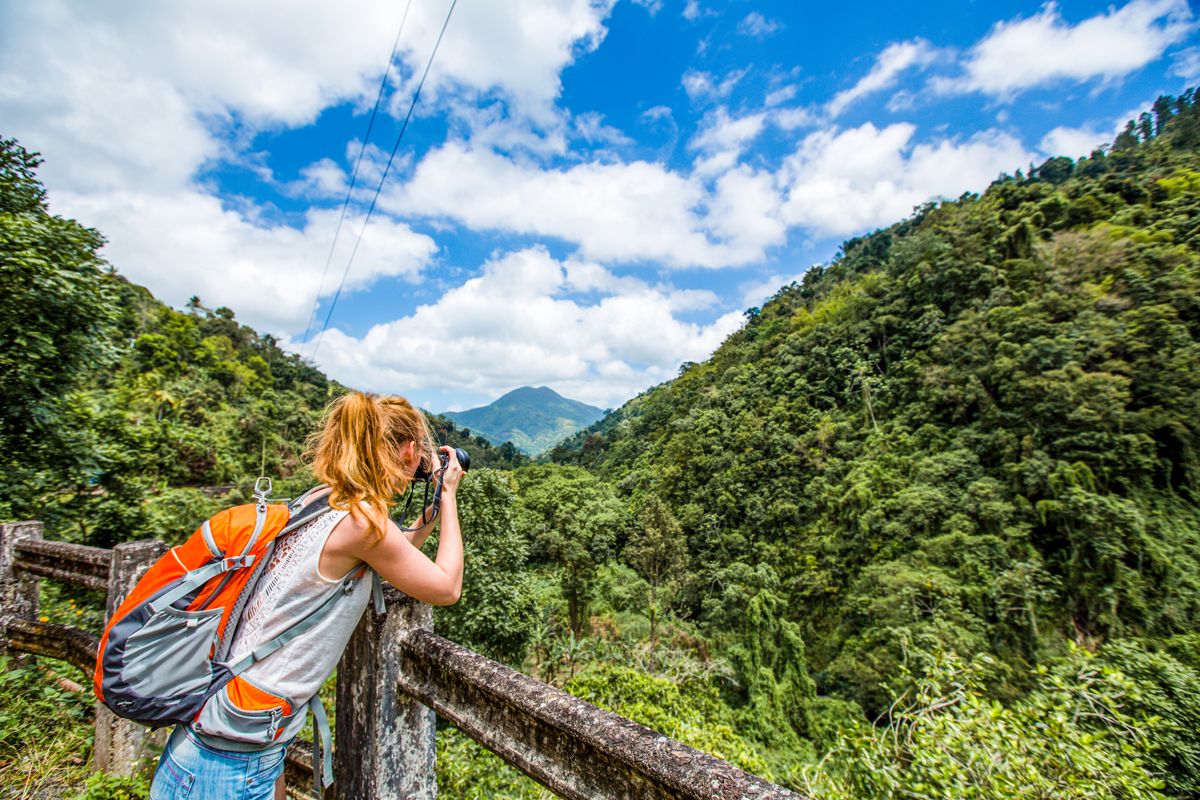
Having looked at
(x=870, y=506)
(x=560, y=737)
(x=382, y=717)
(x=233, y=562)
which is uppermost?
(x=233, y=562)

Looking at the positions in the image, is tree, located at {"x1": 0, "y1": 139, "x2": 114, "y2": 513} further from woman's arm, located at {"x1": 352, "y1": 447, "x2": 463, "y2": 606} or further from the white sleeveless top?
woman's arm, located at {"x1": 352, "y1": 447, "x2": 463, "y2": 606}

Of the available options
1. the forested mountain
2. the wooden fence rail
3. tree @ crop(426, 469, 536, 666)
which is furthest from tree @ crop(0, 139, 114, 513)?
tree @ crop(426, 469, 536, 666)

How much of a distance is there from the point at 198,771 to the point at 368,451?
2.66 ft

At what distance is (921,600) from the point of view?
16.2 m

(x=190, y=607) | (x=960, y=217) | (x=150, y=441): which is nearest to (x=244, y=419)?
(x=150, y=441)

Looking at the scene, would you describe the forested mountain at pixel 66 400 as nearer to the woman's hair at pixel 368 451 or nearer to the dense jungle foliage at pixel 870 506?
the dense jungle foliage at pixel 870 506

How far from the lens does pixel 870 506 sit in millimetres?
21141

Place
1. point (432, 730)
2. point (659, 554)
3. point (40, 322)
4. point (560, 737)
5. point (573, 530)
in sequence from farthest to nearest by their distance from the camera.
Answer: point (659, 554) < point (573, 530) < point (40, 322) < point (432, 730) < point (560, 737)

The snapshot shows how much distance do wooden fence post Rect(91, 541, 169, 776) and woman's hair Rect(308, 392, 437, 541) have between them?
5.49ft

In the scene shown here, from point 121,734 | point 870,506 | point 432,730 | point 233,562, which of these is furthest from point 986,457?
point 121,734

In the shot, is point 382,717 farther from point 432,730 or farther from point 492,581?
point 492,581

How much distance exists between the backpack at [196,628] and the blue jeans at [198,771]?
59mm

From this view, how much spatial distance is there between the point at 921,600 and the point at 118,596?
2021cm

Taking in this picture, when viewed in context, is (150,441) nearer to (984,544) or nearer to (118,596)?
(118,596)
